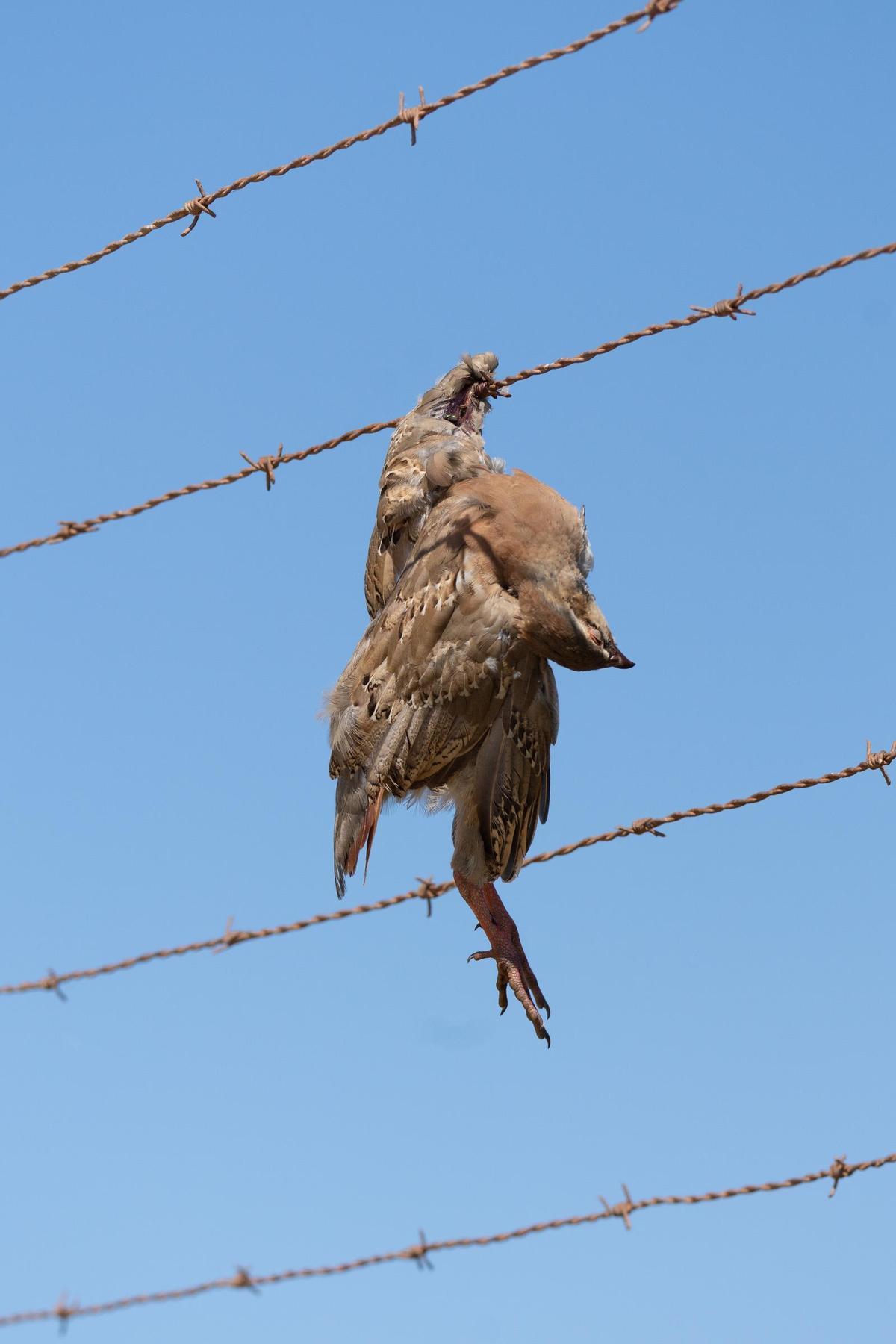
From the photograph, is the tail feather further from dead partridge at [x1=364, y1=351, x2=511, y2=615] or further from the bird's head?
the bird's head

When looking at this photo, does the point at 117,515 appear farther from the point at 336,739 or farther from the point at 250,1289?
the point at 250,1289

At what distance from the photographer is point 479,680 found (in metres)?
4.33

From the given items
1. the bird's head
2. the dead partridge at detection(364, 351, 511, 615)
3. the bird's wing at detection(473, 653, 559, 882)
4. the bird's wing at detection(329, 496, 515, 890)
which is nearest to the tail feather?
the bird's wing at detection(329, 496, 515, 890)

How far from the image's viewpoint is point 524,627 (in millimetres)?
4297

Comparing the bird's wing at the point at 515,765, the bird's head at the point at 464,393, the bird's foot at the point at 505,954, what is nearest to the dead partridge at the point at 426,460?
the bird's head at the point at 464,393

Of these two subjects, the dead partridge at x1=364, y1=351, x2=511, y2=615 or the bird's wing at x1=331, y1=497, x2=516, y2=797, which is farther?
the dead partridge at x1=364, y1=351, x2=511, y2=615

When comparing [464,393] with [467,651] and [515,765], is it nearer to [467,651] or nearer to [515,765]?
[467,651]

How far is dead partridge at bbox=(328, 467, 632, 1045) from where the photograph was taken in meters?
4.27

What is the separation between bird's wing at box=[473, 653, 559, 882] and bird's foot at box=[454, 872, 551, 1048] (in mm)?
99

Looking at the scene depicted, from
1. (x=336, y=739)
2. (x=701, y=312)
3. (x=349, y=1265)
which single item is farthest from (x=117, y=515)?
(x=349, y=1265)

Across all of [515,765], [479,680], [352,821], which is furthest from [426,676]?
[352,821]

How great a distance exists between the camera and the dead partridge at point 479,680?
4273 mm

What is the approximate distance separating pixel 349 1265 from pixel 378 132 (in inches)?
127

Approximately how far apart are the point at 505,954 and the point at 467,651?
0.82 metres
